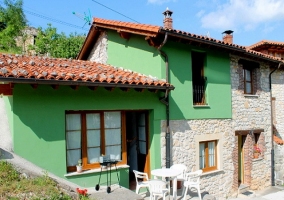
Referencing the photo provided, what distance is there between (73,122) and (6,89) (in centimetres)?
198

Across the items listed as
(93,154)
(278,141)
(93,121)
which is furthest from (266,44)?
(93,154)

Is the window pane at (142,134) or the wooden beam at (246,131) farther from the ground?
the window pane at (142,134)

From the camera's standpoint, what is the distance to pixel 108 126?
27.0 feet

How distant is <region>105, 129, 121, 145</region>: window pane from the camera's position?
8.20 m

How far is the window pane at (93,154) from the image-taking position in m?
7.84

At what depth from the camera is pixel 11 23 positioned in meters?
24.6

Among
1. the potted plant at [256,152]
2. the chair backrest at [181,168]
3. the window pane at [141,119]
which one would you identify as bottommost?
the potted plant at [256,152]

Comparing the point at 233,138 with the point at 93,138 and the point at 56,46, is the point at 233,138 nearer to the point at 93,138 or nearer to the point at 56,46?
the point at 93,138

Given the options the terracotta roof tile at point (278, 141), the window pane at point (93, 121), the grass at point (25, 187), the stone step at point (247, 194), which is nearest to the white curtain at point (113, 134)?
the window pane at point (93, 121)

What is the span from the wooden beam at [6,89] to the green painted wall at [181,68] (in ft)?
15.1

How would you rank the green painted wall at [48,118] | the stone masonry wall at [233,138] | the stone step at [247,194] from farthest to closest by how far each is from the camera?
the stone step at [247,194] < the stone masonry wall at [233,138] < the green painted wall at [48,118]

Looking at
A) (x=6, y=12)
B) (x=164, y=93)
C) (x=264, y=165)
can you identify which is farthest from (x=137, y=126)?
(x=6, y=12)

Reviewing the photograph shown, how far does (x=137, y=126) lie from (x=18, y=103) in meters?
4.40

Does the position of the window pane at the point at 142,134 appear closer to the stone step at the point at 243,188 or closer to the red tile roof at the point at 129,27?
the red tile roof at the point at 129,27
